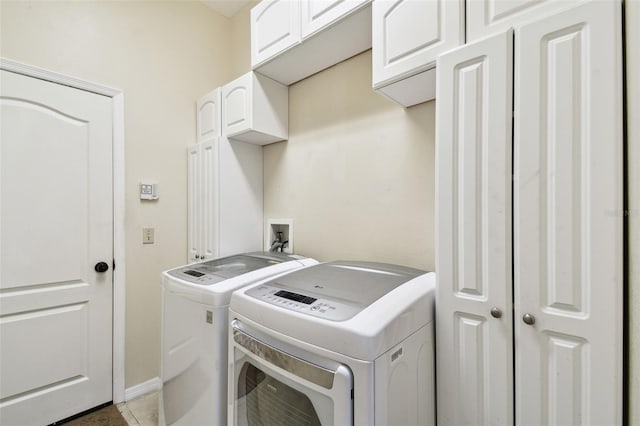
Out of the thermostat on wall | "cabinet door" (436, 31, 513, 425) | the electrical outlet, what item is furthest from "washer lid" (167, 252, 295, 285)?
"cabinet door" (436, 31, 513, 425)

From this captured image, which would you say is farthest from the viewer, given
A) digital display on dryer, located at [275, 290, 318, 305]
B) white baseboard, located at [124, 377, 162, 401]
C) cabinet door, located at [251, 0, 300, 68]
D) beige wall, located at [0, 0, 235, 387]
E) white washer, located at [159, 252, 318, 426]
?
white baseboard, located at [124, 377, 162, 401]

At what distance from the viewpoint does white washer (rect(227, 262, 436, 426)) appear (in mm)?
799

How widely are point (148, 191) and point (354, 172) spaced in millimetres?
1497

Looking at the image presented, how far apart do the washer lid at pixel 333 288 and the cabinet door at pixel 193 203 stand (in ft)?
4.00

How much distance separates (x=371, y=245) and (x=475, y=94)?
95 cm

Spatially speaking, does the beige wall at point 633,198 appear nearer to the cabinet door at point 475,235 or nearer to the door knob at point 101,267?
the cabinet door at point 475,235

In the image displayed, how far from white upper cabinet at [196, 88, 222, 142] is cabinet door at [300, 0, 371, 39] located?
0.89m

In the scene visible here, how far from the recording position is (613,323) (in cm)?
74

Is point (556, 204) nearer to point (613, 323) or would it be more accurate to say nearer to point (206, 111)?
point (613, 323)

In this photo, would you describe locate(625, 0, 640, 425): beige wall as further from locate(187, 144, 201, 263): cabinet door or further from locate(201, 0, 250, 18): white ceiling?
locate(201, 0, 250, 18): white ceiling

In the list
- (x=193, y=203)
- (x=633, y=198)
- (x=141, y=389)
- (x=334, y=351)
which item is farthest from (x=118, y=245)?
(x=633, y=198)

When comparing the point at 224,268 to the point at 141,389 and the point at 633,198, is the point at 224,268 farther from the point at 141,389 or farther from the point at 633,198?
the point at 633,198

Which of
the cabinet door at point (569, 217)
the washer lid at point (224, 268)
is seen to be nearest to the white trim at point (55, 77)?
the washer lid at point (224, 268)

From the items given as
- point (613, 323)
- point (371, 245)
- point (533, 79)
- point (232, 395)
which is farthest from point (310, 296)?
point (533, 79)
